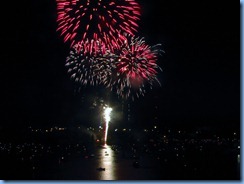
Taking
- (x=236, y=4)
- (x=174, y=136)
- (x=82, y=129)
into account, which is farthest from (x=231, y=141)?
(x=236, y=4)

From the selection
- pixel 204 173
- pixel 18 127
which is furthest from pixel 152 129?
pixel 204 173

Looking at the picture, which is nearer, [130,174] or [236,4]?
[236,4]

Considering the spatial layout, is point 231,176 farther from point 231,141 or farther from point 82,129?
point 82,129

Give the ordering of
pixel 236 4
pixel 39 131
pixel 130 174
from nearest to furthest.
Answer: pixel 236 4, pixel 130 174, pixel 39 131

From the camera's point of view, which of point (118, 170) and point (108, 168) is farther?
point (108, 168)

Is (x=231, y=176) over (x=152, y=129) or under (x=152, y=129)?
under

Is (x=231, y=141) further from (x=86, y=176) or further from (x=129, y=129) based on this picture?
(x=86, y=176)

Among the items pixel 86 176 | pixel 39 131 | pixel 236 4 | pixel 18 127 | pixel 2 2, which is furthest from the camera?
pixel 39 131

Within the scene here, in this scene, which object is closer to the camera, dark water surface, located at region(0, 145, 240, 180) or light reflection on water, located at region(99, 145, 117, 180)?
dark water surface, located at region(0, 145, 240, 180)

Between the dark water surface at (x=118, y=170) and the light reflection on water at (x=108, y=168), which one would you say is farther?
the light reflection on water at (x=108, y=168)
